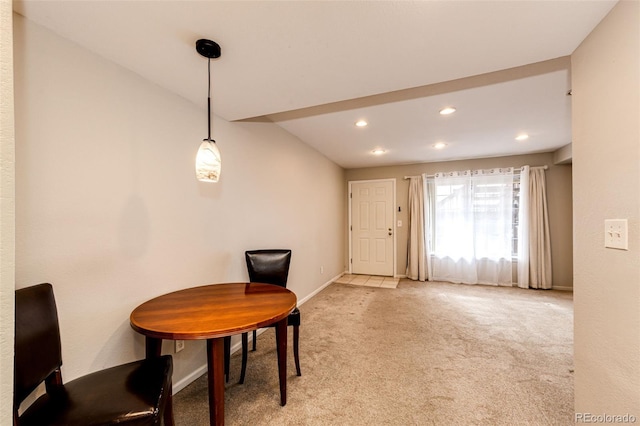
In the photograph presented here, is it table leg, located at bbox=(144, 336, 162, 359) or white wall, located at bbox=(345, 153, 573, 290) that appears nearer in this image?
table leg, located at bbox=(144, 336, 162, 359)

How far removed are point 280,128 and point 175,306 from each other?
2.28 meters

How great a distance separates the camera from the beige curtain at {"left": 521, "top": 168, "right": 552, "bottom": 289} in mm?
4074

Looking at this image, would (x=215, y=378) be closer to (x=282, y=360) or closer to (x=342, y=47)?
(x=282, y=360)

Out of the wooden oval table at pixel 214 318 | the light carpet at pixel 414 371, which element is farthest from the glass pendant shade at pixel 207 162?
the light carpet at pixel 414 371

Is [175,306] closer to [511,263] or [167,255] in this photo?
[167,255]

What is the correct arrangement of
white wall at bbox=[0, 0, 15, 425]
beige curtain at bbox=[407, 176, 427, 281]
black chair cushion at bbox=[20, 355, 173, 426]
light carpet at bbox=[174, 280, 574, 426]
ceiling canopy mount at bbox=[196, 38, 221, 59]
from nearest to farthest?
white wall at bbox=[0, 0, 15, 425] → black chair cushion at bbox=[20, 355, 173, 426] → ceiling canopy mount at bbox=[196, 38, 221, 59] → light carpet at bbox=[174, 280, 574, 426] → beige curtain at bbox=[407, 176, 427, 281]

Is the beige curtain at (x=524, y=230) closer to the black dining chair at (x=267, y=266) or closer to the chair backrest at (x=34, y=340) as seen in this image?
the black dining chair at (x=267, y=266)

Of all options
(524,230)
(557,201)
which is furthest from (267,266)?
(557,201)

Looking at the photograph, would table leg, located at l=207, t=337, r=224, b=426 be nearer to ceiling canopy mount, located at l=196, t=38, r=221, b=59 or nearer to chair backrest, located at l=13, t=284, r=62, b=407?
chair backrest, located at l=13, t=284, r=62, b=407

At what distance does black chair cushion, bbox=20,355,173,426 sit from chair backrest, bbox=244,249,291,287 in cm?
113

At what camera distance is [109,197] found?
4.74 feet

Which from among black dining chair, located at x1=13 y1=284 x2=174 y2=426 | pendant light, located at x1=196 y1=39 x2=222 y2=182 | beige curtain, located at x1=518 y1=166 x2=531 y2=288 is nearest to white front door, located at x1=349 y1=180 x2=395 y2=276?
beige curtain, located at x1=518 y1=166 x2=531 y2=288

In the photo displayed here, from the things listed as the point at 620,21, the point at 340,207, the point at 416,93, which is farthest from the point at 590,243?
the point at 340,207

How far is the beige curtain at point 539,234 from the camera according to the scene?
407cm
